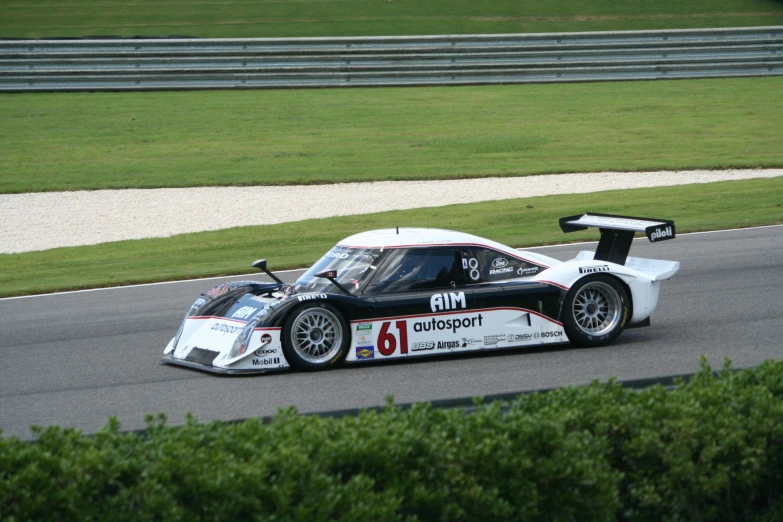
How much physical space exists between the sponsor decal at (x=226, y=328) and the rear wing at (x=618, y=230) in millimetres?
3761

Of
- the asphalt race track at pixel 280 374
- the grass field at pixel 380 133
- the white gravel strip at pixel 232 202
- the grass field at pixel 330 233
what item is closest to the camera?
the asphalt race track at pixel 280 374

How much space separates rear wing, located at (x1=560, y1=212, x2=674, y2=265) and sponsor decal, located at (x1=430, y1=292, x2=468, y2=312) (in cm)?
177

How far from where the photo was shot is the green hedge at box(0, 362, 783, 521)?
14.5 ft

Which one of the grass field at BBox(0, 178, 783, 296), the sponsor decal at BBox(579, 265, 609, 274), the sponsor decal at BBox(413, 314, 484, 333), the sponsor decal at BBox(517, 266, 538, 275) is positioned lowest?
the sponsor decal at BBox(413, 314, 484, 333)

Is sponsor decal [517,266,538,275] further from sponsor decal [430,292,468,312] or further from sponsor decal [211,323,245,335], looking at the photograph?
sponsor decal [211,323,245,335]

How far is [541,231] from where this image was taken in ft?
57.2

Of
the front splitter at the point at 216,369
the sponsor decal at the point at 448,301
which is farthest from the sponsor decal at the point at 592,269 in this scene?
the front splitter at the point at 216,369

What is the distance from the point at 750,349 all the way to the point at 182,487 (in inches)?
265

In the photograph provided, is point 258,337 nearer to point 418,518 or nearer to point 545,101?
point 418,518

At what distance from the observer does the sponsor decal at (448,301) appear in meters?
9.55

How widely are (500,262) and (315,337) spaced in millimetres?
2080

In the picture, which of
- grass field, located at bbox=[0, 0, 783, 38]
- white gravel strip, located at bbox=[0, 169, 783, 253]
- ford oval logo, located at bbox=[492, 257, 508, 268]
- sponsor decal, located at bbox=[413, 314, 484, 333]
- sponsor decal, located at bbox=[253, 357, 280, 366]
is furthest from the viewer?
grass field, located at bbox=[0, 0, 783, 38]

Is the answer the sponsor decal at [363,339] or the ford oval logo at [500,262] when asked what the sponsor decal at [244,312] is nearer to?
the sponsor decal at [363,339]

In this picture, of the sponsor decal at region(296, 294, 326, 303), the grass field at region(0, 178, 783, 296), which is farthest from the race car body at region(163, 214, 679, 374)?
the grass field at region(0, 178, 783, 296)
